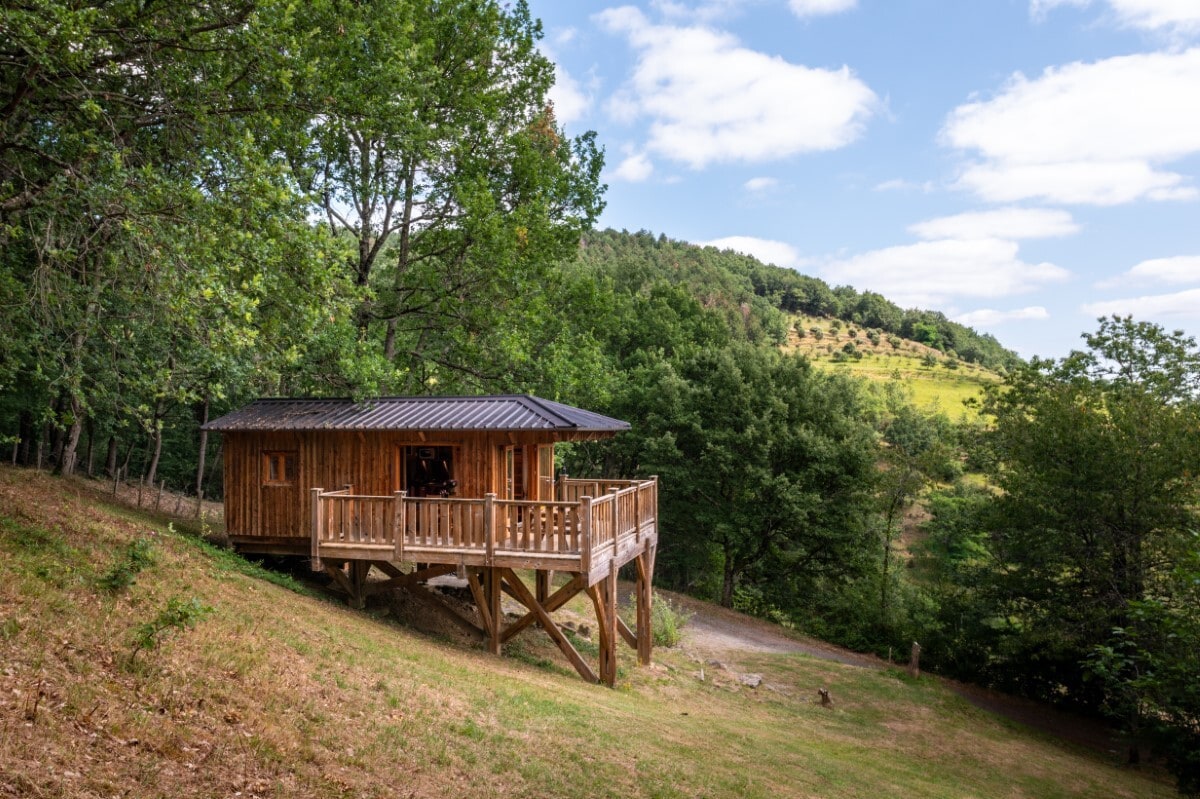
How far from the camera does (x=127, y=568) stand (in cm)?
879

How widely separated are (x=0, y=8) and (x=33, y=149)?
1907 millimetres

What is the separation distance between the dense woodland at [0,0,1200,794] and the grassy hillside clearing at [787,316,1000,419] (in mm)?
30288

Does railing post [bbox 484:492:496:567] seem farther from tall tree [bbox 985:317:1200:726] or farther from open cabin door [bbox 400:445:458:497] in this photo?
tall tree [bbox 985:317:1200:726]

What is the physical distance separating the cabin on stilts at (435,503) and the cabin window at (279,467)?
0.02 metres

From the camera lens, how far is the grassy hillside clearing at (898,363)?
2795 inches

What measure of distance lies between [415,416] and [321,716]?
320 inches

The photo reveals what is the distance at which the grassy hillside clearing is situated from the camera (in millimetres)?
71000

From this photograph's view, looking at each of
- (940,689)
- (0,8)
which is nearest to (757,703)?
(940,689)

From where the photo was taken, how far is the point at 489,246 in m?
20.3

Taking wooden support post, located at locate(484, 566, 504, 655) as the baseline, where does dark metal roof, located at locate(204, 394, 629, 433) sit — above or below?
above

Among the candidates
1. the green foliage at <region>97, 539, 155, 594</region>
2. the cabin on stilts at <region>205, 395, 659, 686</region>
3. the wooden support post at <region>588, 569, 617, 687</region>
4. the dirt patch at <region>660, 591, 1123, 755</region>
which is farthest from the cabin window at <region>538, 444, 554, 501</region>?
the green foliage at <region>97, 539, 155, 594</region>

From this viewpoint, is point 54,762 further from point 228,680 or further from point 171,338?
point 171,338

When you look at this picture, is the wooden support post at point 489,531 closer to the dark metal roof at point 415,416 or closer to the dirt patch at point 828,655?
the dark metal roof at point 415,416

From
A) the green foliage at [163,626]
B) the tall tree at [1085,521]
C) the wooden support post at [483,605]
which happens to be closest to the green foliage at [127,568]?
the green foliage at [163,626]
